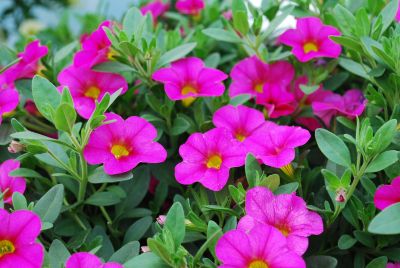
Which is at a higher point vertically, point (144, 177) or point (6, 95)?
point (6, 95)

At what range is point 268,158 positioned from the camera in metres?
0.86

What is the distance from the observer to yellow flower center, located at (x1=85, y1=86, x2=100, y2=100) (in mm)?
1063

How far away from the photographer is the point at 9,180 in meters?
0.97

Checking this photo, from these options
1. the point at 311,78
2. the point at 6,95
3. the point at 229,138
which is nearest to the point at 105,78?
the point at 6,95

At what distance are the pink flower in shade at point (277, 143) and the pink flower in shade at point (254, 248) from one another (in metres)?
0.15

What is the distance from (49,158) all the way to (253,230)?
0.38 m

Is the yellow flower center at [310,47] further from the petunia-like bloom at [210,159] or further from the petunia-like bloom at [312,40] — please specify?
the petunia-like bloom at [210,159]

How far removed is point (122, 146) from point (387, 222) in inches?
16.4

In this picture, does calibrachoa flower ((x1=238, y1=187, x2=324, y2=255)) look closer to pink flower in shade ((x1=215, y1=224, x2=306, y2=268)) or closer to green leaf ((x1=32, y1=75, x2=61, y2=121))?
pink flower in shade ((x1=215, y1=224, x2=306, y2=268))

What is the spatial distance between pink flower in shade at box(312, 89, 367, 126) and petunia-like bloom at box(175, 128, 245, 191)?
222mm

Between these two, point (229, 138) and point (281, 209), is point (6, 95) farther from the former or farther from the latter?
point (281, 209)

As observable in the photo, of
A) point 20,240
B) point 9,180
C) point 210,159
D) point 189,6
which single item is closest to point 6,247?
point 20,240

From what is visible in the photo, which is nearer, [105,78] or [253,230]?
[253,230]

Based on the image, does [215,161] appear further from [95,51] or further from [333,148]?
[95,51]
